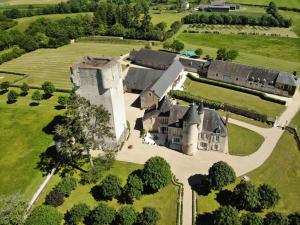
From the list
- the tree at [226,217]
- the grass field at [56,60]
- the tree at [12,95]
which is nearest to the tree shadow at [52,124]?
the tree at [12,95]

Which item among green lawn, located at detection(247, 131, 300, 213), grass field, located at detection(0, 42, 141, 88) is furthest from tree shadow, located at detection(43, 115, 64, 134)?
green lawn, located at detection(247, 131, 300, 213)

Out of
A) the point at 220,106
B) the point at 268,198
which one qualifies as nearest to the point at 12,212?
the point at 268,198

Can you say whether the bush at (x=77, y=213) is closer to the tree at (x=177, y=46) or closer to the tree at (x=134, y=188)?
the tree at (x=134, y=188)

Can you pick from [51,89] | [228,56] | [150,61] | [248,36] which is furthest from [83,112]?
[248,36]

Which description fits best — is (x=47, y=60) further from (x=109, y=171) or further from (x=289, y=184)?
(x=289, y=184)

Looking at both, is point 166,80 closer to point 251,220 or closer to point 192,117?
point 192,117

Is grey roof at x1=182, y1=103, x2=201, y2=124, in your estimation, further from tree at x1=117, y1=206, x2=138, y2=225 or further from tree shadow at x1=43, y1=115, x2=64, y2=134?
tree shadow at x1=43, y1=115, x2=64, y2=134
